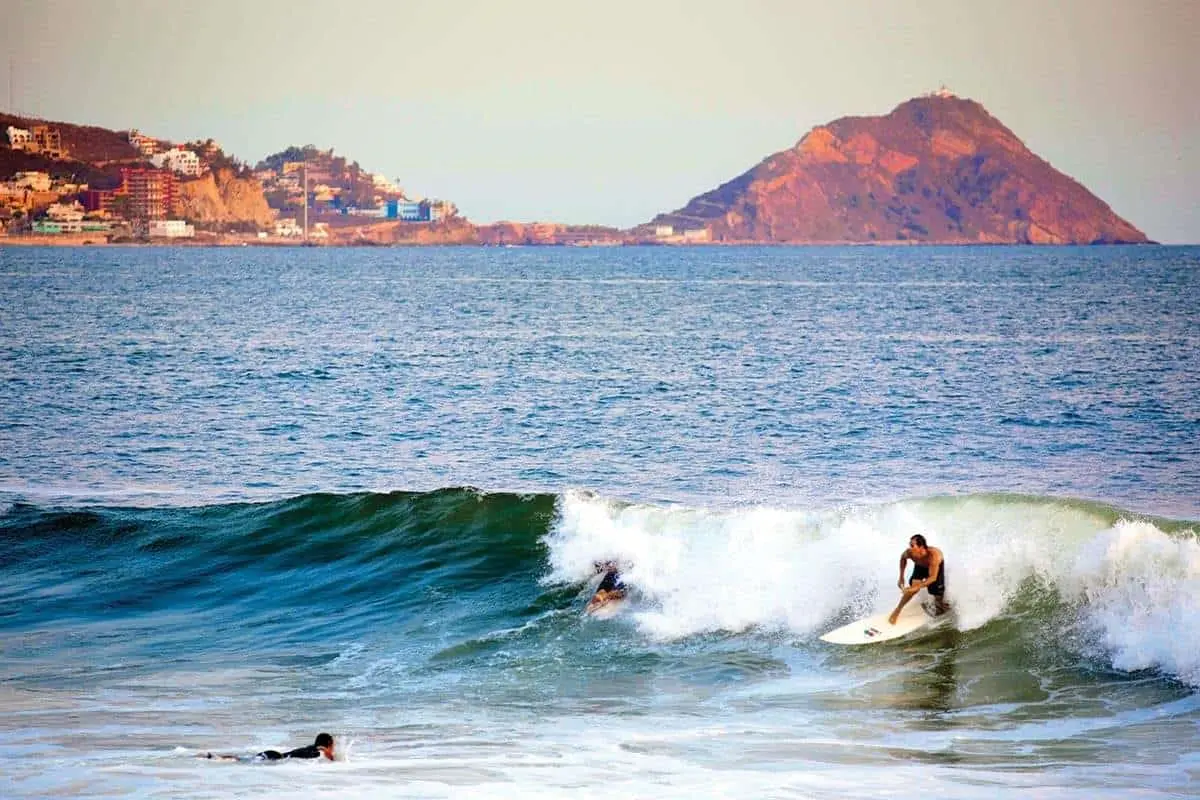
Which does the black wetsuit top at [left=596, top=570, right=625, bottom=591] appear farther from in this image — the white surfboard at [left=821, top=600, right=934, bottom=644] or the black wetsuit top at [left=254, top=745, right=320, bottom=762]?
the black wetsuit top at [left=254, top=745, right=320, bottom=762]

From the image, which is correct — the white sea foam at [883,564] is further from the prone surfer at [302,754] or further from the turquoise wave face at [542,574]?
the prone surfer at [302,754]

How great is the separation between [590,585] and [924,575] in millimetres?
5324

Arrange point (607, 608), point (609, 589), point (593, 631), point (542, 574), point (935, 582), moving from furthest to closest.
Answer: point (542, 574)
point (609, 589)
point (607, 608)
point (593, 631)
point (935, 582)

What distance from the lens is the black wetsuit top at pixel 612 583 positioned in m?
20.7

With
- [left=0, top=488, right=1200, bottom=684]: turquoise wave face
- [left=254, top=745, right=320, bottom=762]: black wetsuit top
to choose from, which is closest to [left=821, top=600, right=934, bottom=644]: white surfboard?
[left=0, top=488, right=1200, bottom=684]: turquoise wave face

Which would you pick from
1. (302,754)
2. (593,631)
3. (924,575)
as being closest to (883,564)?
(924,575)

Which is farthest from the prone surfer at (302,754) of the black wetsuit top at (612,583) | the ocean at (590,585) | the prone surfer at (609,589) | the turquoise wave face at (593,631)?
the black wetsuit top at (612,583)

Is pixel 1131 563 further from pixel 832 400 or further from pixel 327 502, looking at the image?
pixel 832 400

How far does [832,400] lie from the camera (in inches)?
1801

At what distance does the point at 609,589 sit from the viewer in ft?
67.8

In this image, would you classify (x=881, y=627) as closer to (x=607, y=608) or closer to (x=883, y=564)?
(x=883, y=564)

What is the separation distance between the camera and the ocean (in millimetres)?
13688

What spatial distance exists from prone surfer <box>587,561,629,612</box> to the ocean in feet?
1.03

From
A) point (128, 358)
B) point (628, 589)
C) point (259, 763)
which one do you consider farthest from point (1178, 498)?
point (128, 358)
